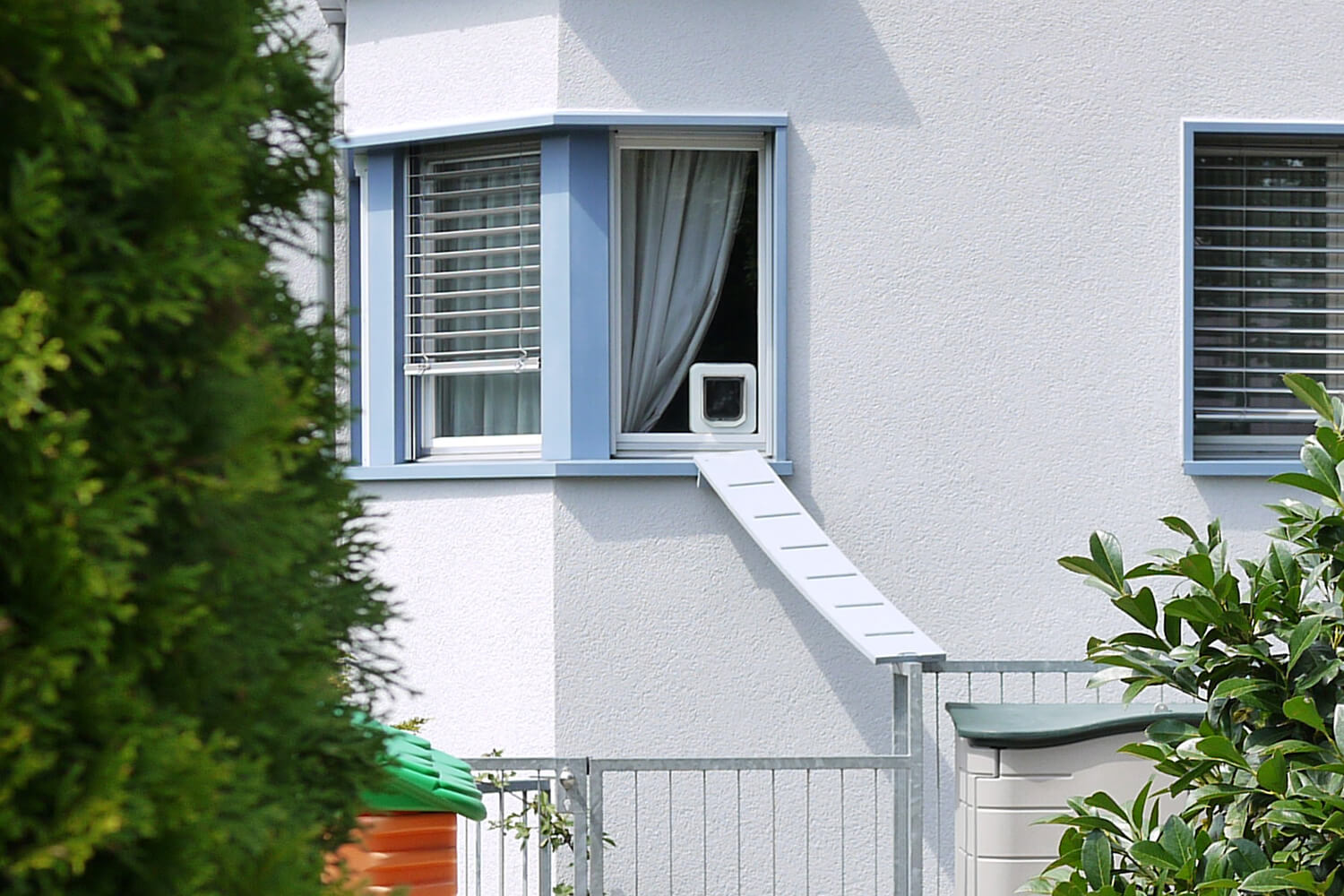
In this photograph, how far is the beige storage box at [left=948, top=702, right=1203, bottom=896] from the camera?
6.06 m

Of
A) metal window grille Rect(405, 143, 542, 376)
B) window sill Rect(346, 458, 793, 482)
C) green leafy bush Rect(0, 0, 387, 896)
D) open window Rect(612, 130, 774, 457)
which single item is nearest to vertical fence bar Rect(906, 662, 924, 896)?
window sill Rect(346, 458, 793, 482)

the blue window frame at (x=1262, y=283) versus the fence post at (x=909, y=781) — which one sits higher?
the blue window frame at (x=1262, y=283)

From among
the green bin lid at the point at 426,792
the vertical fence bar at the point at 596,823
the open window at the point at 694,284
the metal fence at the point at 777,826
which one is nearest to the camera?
the green bin lid at the point at 426,792

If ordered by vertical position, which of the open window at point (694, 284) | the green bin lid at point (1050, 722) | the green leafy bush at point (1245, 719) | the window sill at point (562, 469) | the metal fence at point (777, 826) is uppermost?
the open window at point (694, 284)

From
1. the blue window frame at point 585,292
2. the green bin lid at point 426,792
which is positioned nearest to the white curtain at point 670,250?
the blue window frame at point 585,292

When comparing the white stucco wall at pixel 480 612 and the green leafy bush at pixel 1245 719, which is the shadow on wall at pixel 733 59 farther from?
the green leafy bush at pixel 1245 719

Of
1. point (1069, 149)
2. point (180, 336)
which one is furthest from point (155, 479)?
point (1069, 149)

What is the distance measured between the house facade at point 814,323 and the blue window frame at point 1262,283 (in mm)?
22

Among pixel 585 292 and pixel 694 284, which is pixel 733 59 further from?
pixel 585 292

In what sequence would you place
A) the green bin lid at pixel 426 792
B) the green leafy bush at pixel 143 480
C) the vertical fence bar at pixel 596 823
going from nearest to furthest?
1. the green leafy bush at pixel 143 480
2. the green bin lid at pixel 426 792
3. the vertical fence bar at pixel 596 823

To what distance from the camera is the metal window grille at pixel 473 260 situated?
775cm

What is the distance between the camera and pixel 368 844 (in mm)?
4355

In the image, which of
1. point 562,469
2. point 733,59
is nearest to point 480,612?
Answer: point 562,469

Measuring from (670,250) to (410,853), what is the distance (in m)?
4.07
